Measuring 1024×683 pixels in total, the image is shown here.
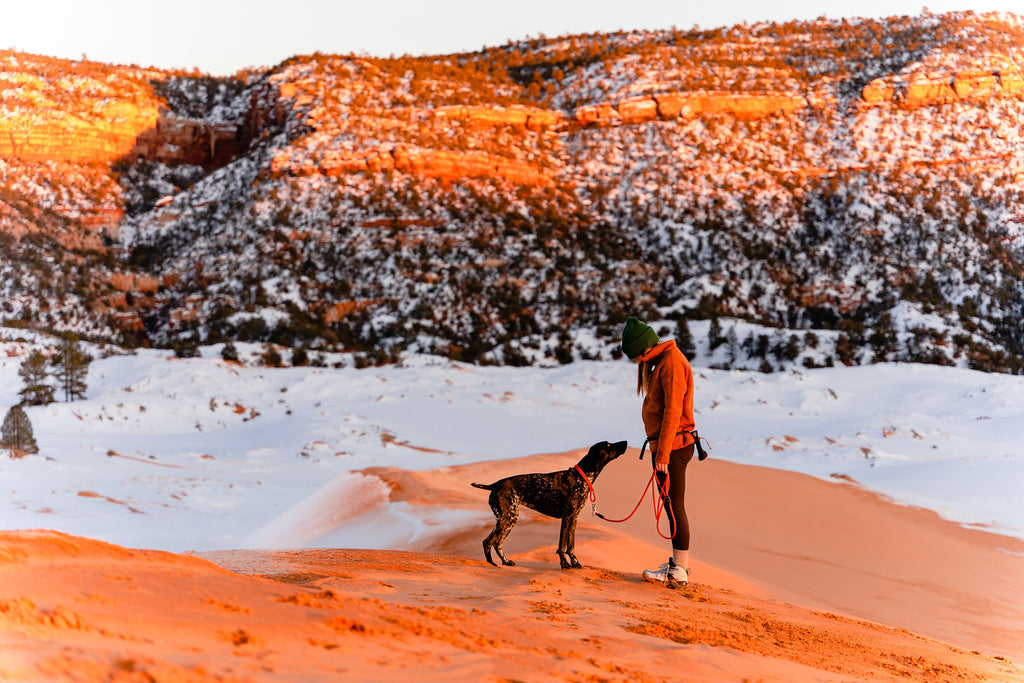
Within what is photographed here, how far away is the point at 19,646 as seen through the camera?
1.56m

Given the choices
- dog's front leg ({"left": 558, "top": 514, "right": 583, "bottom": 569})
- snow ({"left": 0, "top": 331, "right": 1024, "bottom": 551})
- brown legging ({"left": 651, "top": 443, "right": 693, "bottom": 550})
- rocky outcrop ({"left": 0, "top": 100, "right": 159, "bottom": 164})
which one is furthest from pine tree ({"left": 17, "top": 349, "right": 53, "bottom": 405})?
rocky outcrop ({"left": 0, "top": 100, "right": 159, "bottom": 164})

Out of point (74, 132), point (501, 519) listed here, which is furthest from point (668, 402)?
point (74, 132)

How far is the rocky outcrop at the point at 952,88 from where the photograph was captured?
34.0 metres

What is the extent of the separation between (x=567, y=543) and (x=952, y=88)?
39416mm

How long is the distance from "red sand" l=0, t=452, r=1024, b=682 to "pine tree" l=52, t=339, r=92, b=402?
30.4ft

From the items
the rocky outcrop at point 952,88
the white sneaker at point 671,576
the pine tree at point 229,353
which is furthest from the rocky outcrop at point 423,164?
the white sneaker at point 671,576

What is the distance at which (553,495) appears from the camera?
4496mm

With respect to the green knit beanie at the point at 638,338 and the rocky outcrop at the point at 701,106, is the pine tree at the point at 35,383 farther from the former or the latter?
the rocky outcrop at the point at 701,106

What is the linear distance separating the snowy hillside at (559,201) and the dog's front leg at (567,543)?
54.6 ft

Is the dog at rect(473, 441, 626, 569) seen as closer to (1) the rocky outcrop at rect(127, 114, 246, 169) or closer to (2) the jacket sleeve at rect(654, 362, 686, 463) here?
(2) the jacket sleeve at rect(654, 362, 686, 463)

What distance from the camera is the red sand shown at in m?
1.86

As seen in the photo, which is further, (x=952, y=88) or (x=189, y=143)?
(x=189, y=143)

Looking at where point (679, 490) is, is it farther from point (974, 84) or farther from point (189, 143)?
point (189, 143)

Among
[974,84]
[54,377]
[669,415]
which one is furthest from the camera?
[974,84]
